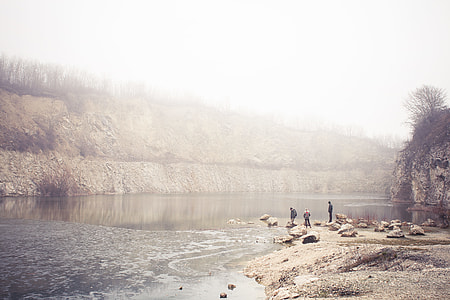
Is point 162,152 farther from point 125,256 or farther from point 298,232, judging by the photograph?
point 125,256

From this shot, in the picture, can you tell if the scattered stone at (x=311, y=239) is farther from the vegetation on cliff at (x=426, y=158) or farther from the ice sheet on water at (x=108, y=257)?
the vegetation on cliff at (x=426, y=158)

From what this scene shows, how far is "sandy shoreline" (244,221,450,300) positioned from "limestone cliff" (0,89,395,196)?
53.4 meters

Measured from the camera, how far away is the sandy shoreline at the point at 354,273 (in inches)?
349

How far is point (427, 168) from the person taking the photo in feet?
158

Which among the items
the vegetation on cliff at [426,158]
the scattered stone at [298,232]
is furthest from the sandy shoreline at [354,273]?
the vegetation on cliff at [426,158]

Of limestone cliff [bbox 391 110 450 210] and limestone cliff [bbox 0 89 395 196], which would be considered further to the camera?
limestone cliff [bbox 0 89 395 196]

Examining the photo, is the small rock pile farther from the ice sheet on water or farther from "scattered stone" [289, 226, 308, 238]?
the ice sheet on water

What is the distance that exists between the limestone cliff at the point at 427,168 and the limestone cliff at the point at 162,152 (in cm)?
4167

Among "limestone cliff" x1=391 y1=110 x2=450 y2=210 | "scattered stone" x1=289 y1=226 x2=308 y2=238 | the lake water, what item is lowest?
the lake water

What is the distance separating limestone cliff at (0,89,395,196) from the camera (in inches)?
2411

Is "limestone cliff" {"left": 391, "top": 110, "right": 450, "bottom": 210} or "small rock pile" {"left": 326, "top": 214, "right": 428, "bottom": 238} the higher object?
"limestone cliff" {"left": 391, "top": 110, "right": 450, "bottom": 210}

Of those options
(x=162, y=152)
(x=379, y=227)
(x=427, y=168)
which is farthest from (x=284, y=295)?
(x=162, y=152)

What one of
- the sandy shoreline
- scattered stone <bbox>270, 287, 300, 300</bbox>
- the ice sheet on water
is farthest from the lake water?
scattered stone <bbox>270, 287, 300, 300</bbox>

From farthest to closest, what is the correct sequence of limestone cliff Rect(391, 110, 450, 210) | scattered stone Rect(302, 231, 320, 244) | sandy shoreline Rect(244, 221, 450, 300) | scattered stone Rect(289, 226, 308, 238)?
limestone cliff Rect(391, 110, 450, 210) < scattered stone Rect(289, 226, 308, 238) < scattered stone Rect(302, 231, 320, 244) < sandy shoreline Rect(244, 221, 450, 300)
